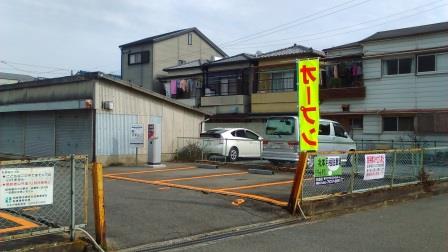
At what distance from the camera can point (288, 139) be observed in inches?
680

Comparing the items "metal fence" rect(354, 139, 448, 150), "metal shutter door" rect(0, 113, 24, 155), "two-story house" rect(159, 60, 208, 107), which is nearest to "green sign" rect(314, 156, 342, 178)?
"metal fence" rect(354, 139, 448, 150)

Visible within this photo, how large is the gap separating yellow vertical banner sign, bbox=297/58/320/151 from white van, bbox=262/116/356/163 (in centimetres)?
644

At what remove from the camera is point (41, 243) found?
21.9 ft

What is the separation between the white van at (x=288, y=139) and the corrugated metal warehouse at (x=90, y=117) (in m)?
5.56

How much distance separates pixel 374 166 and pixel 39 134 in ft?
51.3

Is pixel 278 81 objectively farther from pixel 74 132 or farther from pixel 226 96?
pixel 74 132

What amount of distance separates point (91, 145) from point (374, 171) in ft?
36.4

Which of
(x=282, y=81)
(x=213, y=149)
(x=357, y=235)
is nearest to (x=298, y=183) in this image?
(x=357, y=235)

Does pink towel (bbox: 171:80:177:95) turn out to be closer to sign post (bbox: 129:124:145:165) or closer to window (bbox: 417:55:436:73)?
window (bbox: 417:55:436:73)

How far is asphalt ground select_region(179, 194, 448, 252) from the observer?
7.53 m

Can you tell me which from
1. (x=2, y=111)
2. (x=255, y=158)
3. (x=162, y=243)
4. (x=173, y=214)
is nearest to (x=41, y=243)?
(x=162, y=243)

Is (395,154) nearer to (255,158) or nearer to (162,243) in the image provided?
(162,243)

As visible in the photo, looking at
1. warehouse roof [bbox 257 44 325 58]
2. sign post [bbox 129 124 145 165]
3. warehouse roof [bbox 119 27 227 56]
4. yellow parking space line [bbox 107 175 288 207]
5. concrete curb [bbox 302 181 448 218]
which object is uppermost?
warehouse roof [bbox 119 27 227 56]

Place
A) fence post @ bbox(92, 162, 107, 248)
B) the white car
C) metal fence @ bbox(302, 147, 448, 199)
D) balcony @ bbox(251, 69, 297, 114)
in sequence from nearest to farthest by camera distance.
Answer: fence post @ bbox(92, 162, 107, 248), metal fence @ bbox(302, 147, 448, 199), the white car, balcony @ bbox(251, 69, 297, 114)
